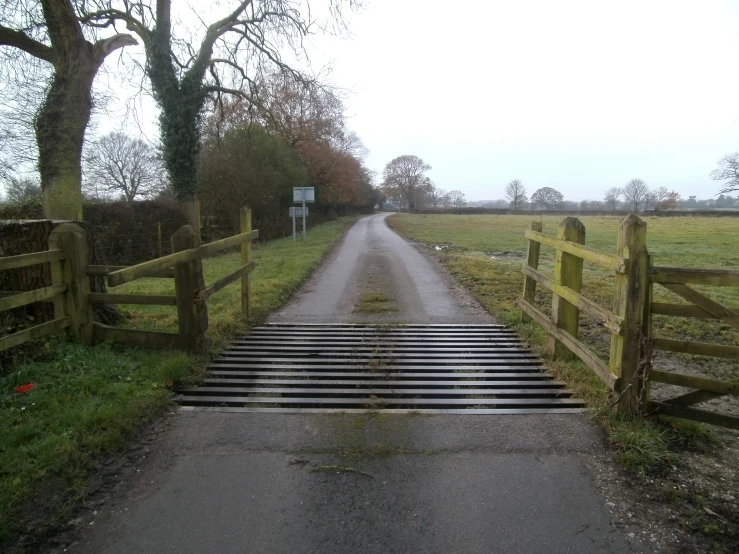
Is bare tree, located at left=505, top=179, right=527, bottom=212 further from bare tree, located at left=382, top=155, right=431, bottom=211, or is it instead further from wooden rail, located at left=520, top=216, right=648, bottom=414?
wooden rail, located at left=520, top=216, right=648, bottom=414

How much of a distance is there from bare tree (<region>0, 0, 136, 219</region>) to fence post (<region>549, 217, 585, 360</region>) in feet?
33.0

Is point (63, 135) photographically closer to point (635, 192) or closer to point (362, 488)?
point (362, 488)

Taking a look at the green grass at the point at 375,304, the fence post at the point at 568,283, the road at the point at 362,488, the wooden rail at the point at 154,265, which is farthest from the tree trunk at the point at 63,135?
the fence post at the point at 568,283

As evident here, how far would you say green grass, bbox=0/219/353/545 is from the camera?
9.09 ft

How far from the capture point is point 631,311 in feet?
11.9

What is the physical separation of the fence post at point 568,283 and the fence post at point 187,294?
12.3 ft

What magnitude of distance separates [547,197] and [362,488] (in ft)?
309

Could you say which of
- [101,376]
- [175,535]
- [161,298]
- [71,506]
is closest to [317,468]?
[175,535]

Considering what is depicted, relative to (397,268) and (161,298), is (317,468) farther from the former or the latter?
(397,268)

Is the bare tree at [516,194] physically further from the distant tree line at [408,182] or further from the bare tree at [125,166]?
the bare tree at [125,166]

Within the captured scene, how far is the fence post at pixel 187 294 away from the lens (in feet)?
16.2

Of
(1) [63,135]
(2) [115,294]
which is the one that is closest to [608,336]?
(2) [115,294]

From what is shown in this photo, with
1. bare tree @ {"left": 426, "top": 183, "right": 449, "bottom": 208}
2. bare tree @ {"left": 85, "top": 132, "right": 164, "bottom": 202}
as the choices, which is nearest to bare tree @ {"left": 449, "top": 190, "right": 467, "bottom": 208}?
bare tree @ {"left": 426, "top": 183, "right": 449, "bottom": 208}

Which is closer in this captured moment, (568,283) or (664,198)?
(568,283)
